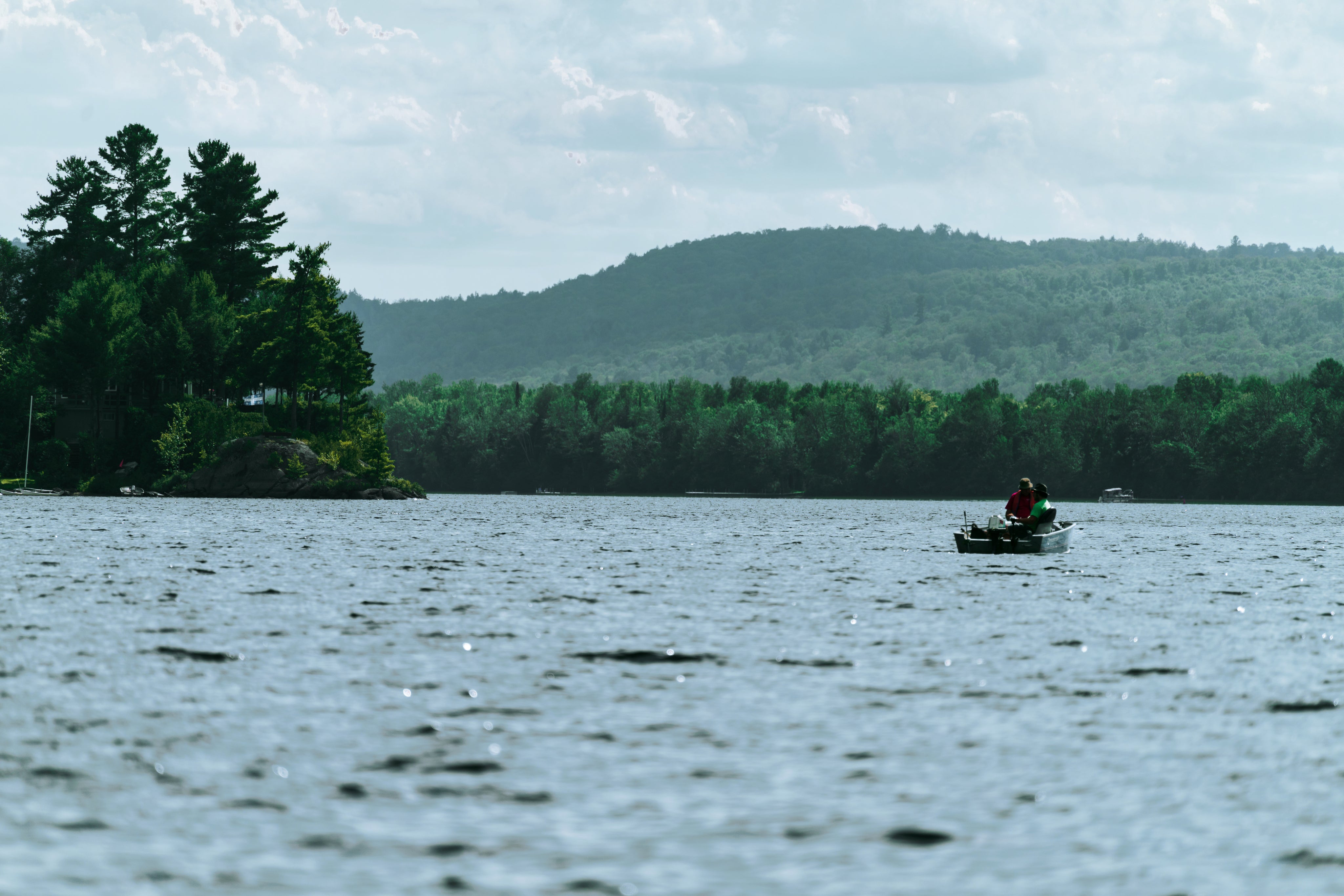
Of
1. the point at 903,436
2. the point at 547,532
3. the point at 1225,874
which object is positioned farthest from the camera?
the point at 903,436

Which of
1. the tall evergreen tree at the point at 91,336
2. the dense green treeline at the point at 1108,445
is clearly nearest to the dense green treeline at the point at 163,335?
the tall evergreen tree at the point at 91,336

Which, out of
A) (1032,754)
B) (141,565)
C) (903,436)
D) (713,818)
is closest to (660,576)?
(141,565)

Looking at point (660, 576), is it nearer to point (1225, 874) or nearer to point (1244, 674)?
point (1244, 674)

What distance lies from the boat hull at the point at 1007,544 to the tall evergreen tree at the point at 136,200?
10795 cm

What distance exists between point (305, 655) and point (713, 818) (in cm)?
1272

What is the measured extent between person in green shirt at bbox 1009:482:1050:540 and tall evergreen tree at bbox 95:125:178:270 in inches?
4257

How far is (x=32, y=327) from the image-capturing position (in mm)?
137875

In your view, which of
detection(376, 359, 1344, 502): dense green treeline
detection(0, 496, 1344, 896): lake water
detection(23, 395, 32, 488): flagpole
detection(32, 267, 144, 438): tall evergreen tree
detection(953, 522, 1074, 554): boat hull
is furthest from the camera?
detection(376, 359, 1344, 502): dense green treeline

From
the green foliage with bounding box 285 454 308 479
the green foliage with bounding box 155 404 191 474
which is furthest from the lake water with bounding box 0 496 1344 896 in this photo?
the green foliage with bounding box 155 404 191 474

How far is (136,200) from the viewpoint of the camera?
142m

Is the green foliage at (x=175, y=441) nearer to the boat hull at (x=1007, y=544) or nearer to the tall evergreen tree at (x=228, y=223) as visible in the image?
the tall evergreen tree at (x=228, y=223)

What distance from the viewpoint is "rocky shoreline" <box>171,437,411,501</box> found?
128 m

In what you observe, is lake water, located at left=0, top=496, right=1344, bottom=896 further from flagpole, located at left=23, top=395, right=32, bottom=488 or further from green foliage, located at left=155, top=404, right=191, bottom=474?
flagpole, located at left=23, top=395, right=32, bottom=488

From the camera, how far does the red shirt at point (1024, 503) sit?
5712cm
